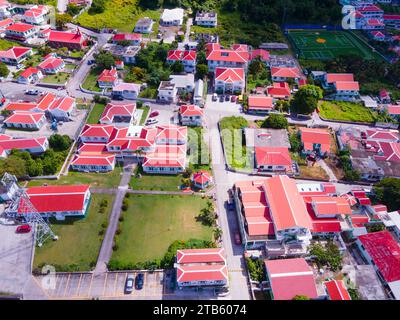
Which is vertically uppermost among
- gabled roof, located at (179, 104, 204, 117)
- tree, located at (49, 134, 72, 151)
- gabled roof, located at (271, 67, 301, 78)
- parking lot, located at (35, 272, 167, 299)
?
gabled roof, located at (271, 67, 301, 78)

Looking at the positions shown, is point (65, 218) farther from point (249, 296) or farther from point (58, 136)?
point (249, 296)

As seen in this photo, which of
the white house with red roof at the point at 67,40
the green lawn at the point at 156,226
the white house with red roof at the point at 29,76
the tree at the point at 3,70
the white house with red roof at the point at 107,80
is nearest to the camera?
the green lawn at the point at 156,226

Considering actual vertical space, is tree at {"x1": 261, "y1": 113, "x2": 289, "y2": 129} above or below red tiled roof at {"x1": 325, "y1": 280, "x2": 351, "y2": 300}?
above

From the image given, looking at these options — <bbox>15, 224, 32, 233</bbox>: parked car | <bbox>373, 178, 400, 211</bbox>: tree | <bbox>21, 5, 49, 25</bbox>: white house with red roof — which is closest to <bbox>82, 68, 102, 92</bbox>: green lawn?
<bbox>21, 5, 49, 25</bbox>: white house with red roof

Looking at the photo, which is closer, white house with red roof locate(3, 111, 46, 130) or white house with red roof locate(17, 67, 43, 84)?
white house with red roof locate(3, 111, 46, 130)

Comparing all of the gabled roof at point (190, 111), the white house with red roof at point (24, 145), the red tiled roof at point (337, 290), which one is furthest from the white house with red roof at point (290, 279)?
the white house with red roof at point (24, 145)

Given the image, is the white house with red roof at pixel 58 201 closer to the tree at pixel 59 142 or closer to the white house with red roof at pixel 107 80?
the tree at pixel 59 142

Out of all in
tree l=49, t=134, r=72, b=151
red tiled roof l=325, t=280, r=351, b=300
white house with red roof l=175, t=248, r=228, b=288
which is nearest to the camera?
red tiled roof l=325, t=280, r=351, b=300

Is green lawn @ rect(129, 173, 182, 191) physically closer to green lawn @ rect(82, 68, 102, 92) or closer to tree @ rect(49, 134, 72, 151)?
tree @ rect(49, 134, 72, 151)
